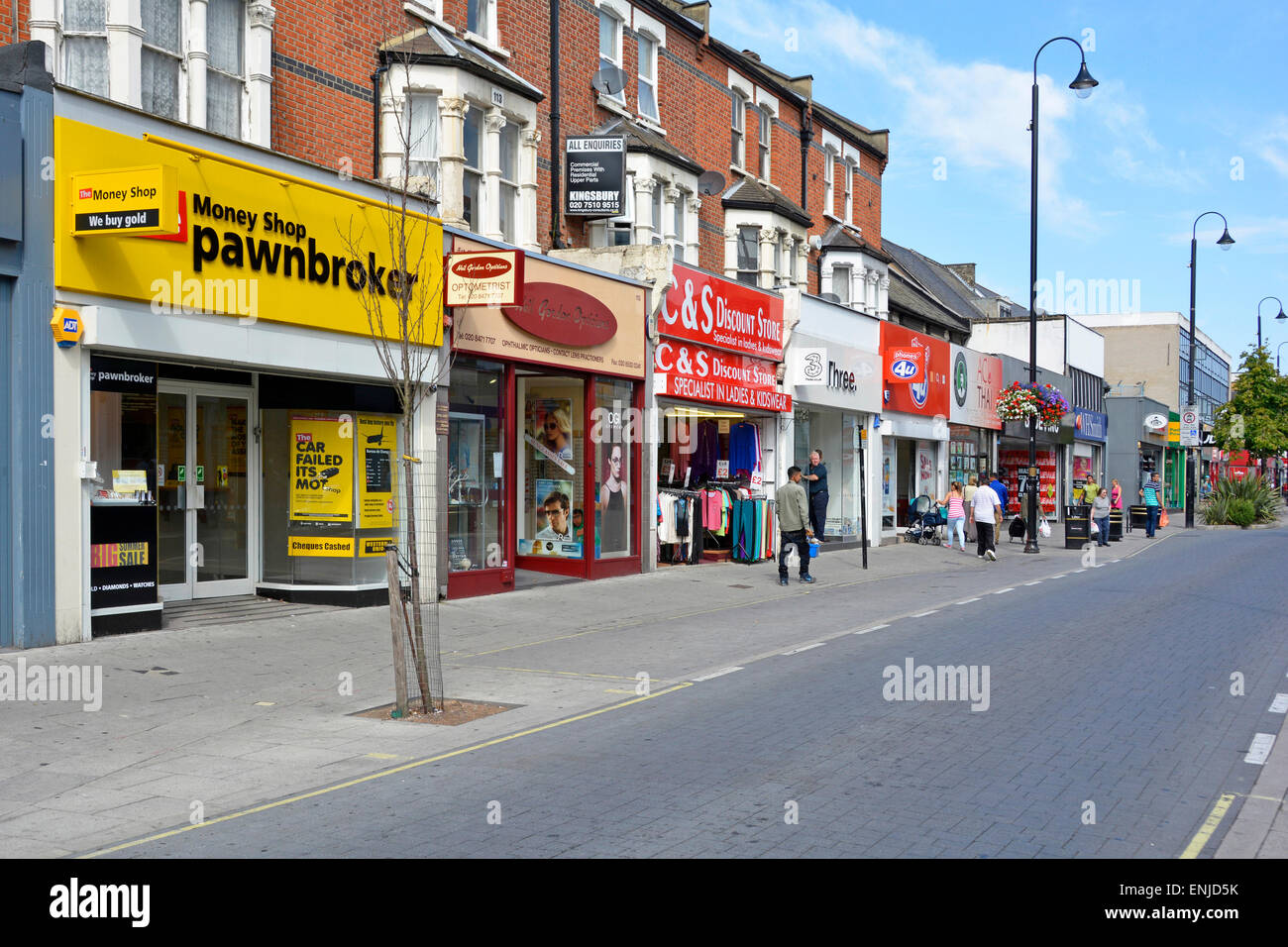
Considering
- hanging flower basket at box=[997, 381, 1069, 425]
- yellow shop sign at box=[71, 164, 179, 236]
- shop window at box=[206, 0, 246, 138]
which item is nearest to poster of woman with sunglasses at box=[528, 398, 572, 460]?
shop window at box=[206, 0, 246, 138]

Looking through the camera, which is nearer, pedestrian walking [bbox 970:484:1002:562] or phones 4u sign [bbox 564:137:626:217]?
phones 4u sign [bbox 564:137:626:217]

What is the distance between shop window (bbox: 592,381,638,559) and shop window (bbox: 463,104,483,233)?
11.5ft

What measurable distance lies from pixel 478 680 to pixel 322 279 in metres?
5.68

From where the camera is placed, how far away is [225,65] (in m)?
13.3

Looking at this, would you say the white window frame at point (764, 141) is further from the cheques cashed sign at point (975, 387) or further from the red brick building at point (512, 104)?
the cheques cashed sign at point (975, 387)

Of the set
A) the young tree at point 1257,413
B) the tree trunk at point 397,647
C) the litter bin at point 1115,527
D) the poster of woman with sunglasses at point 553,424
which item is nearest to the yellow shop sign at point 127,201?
the tree trunk at point 397,647

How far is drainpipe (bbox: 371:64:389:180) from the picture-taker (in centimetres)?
1551

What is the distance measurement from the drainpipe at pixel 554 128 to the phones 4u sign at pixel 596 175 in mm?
247

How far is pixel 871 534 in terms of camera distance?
93.7 ft

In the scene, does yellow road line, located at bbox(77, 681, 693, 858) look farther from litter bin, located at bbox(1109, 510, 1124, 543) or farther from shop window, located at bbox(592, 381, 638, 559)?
litter bin, located at bbox(1109, 510, 1124, 543)

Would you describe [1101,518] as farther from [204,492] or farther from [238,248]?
[238,248]

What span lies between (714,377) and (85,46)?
1248 cm
